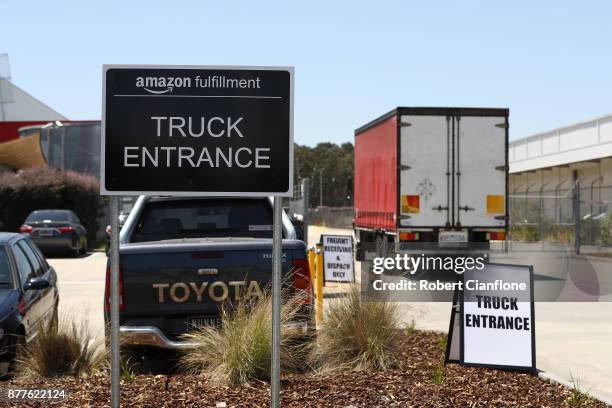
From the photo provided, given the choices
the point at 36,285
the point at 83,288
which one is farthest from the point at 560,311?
the point at 83,288

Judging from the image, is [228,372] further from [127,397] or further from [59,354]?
[59,354]

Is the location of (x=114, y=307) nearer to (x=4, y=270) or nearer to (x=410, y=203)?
(x=4, y=270)

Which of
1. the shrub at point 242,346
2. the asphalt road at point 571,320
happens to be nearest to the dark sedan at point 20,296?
the shrub at point 242,346

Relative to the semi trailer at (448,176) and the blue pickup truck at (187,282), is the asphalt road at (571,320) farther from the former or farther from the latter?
the semi trailer at (448,176)

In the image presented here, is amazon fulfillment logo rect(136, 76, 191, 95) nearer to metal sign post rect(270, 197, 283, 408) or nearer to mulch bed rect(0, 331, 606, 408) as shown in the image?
metal sign post rect(270, 197, 283, 408)

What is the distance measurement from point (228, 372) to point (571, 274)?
17523mm

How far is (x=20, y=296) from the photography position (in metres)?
9.16

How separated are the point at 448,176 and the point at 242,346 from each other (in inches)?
537

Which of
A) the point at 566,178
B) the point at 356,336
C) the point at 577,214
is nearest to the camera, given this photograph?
the point at 356,336

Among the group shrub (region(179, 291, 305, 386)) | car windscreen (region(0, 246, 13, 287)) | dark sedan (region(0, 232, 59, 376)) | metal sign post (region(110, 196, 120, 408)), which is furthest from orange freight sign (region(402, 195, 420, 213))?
metal sign post (region(110, 196, 120, 408))

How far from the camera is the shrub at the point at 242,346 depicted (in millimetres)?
7328

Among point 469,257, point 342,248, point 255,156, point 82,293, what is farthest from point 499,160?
point 255,156

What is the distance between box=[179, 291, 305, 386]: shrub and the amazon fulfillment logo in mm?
2395

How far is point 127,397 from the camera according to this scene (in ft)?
22.3
